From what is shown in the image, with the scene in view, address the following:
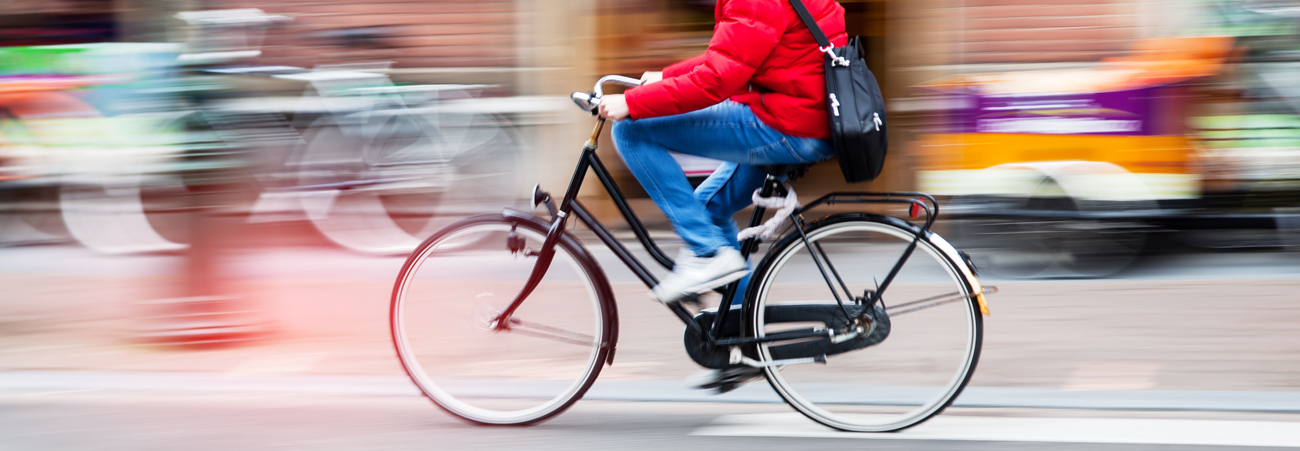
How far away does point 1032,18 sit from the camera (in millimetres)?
7801

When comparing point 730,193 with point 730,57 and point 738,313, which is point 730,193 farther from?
point 730,57

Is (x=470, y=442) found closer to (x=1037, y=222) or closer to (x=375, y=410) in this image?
(x=375, y=410)

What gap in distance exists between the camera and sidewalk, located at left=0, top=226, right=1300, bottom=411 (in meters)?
4.50

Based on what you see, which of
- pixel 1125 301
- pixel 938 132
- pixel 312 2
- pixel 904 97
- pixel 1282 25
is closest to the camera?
pixel 1125 301

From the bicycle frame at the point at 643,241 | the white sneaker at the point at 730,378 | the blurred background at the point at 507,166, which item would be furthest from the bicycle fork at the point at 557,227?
the blurred background at the point at 507,166

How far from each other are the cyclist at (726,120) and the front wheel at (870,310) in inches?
7.8

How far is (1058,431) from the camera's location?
3781mm

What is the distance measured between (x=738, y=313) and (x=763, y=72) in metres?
0.80

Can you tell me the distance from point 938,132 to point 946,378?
4.10 meters

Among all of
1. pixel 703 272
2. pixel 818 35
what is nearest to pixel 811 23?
pixel 818 35

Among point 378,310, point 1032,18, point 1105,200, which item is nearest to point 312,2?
point 378,310

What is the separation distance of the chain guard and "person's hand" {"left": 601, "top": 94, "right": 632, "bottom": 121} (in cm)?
74

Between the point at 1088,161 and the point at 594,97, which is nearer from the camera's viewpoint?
the point at 594,97

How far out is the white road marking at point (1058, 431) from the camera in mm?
3682
